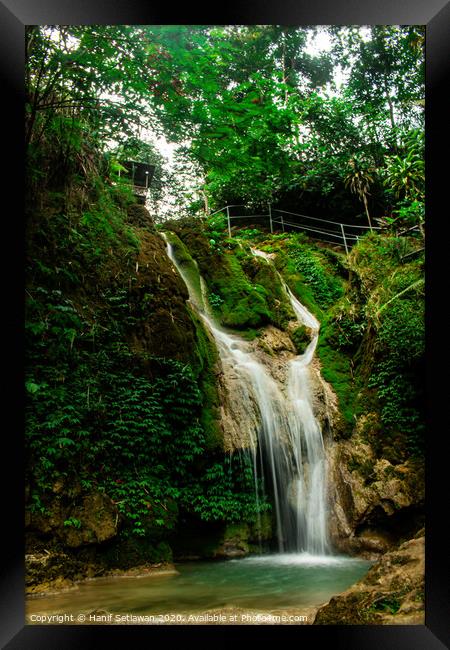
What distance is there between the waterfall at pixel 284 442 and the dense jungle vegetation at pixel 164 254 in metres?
0.32

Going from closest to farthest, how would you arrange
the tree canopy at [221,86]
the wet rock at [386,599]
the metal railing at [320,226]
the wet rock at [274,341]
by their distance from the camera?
the wet rock at [386,599]
the tree canopy at [221,86]
the wet rock at [274,341]
the metal railing at [320,226]

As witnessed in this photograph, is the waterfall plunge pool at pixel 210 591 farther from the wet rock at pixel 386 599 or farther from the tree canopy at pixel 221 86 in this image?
the tree canopy at pixel 221 86

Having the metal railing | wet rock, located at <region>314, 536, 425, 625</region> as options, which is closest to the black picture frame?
wet rock, located at <region>314, 536, 425, 625</region>

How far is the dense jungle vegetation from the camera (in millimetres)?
3832

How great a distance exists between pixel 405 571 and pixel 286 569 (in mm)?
1968

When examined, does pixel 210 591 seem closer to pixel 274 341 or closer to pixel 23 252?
pixel 23 252

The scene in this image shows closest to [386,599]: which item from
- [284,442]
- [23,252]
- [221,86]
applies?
[284,442]

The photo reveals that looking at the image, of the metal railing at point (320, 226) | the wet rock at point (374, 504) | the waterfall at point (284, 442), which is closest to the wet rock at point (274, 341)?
the waterfall at point (284, 442)

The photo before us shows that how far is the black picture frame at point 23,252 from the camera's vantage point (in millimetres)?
2836

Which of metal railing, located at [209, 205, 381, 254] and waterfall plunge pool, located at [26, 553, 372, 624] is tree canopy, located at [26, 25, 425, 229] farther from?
metal railing, located at [209, 205, 381, 254]

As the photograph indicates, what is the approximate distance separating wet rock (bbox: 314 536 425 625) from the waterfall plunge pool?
1.03ft

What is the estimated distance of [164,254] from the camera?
6816 mm

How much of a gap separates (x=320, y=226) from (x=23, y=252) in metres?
9.76
